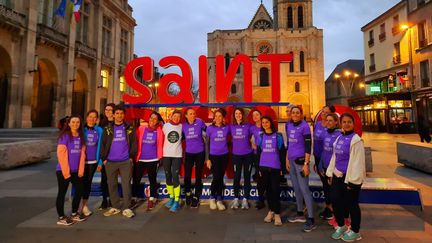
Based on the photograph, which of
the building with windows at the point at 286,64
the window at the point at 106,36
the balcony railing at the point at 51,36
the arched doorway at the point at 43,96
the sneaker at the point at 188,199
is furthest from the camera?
the building with windows at the point at 286,64

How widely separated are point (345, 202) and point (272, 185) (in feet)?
3.63

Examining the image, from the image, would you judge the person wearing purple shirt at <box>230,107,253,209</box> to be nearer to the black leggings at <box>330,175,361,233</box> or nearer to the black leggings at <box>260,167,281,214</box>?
the black leggings at <box>260,167,281,214</box>

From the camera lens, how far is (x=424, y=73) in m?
22.7

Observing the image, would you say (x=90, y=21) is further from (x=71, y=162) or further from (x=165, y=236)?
(x=165, y=236)

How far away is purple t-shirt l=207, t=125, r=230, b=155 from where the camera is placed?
495 centimetres

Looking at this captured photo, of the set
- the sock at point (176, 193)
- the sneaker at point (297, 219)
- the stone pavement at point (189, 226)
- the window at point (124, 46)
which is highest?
the window at point (124, 46)

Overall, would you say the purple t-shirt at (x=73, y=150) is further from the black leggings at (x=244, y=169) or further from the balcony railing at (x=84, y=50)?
the balcony railing at (x=84, y=50)

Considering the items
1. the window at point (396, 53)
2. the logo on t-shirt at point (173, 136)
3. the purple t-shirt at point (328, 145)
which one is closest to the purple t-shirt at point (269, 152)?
the purple t-shirt at point (328, 145)

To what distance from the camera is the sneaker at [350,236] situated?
138 inches

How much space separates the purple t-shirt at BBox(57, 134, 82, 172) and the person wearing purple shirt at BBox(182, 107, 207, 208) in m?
1.88

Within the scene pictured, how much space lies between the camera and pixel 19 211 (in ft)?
15.6

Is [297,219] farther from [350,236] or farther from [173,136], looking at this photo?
[173,136]

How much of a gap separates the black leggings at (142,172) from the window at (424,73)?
2636 centimetres

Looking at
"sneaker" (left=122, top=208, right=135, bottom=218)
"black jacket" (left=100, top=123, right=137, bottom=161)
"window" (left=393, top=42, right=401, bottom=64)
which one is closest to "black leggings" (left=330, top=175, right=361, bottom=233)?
"sneaker" (left=122, top=208, right=135, bottom=218)
